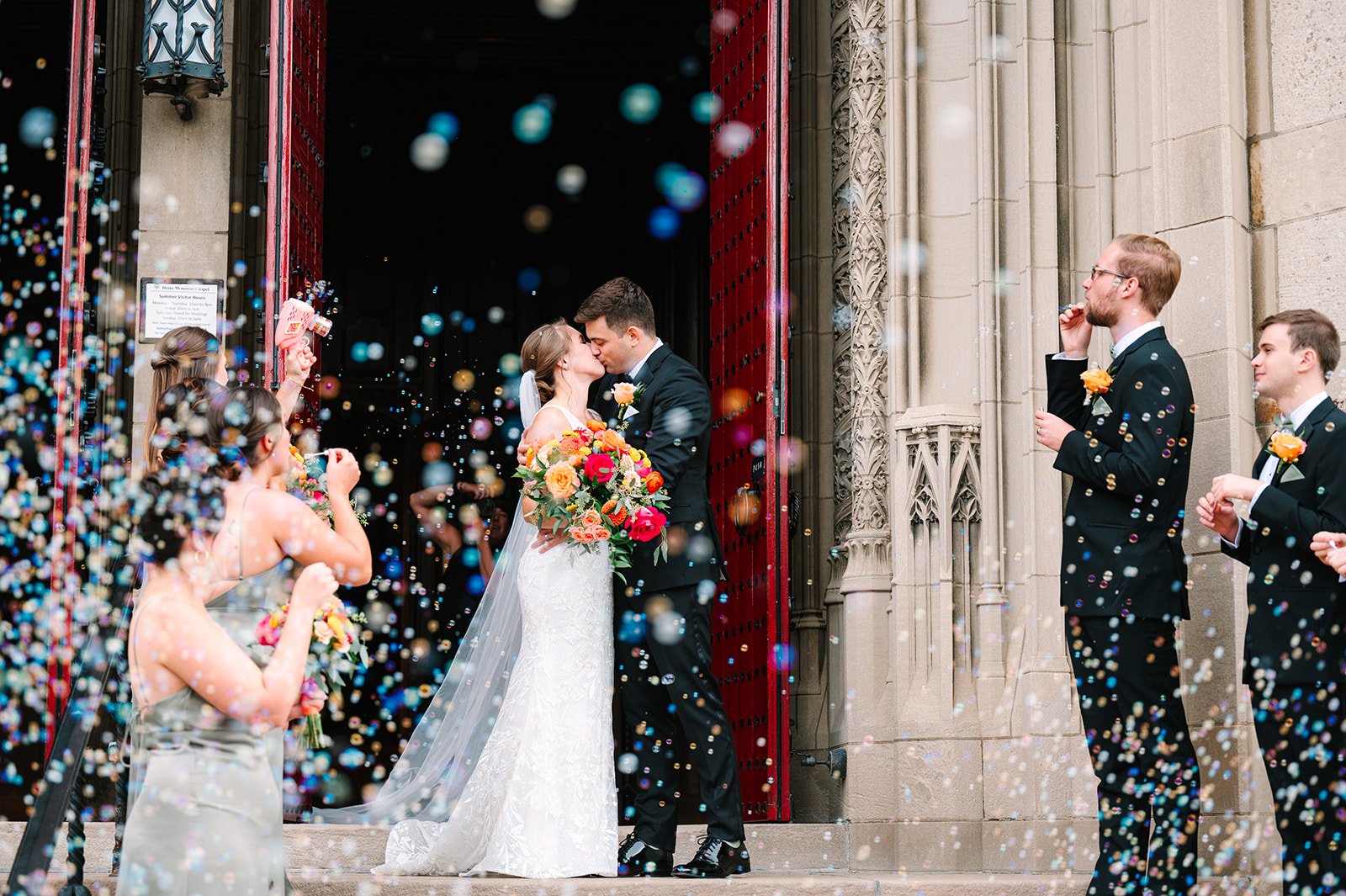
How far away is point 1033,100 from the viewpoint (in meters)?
7.61

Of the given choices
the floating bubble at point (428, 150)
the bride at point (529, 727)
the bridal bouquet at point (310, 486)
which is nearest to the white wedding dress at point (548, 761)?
the bride at point (529, 727)

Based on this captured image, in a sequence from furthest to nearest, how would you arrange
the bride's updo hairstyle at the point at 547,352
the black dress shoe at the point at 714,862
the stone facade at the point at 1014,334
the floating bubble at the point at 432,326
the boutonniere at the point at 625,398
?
the floating bubble at the point at 432,326 → the bride's updo hairstyle at the point at 547,352 → the stone facade at the point at 1014,334 → the boutonniere at the point at 625,398 → the black dress shoe at the point at 714,862

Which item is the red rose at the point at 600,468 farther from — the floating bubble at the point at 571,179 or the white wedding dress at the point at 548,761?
the floating bubble at the point at 571,179

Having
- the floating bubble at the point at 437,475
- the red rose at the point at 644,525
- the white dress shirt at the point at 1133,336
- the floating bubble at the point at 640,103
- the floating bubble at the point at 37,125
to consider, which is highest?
the floating bubble at the point at 640,103

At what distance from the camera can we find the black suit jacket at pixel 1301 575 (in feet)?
17.7

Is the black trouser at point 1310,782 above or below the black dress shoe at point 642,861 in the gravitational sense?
above

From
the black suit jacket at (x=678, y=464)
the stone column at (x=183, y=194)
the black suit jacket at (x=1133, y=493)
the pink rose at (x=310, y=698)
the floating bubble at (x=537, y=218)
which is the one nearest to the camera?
the pink rose at (x=310, y=698)

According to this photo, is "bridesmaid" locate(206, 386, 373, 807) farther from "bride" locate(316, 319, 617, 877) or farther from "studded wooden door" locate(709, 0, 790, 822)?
"studded wooden door" locate(709, 0, 790, 822)

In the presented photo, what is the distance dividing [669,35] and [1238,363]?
7.91m

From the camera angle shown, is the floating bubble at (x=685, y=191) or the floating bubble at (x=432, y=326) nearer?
the floating bubble at (x=432, y=326)

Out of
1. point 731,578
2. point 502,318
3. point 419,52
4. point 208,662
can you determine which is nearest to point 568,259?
point 502,318

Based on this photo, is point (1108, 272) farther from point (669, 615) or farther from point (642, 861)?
point (642, 861)

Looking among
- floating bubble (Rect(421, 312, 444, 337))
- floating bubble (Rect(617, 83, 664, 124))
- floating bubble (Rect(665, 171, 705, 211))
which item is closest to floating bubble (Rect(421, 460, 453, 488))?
floating bubble (Rect(421, 312, 444, 337))

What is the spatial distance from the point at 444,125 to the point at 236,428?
10.5 meters
